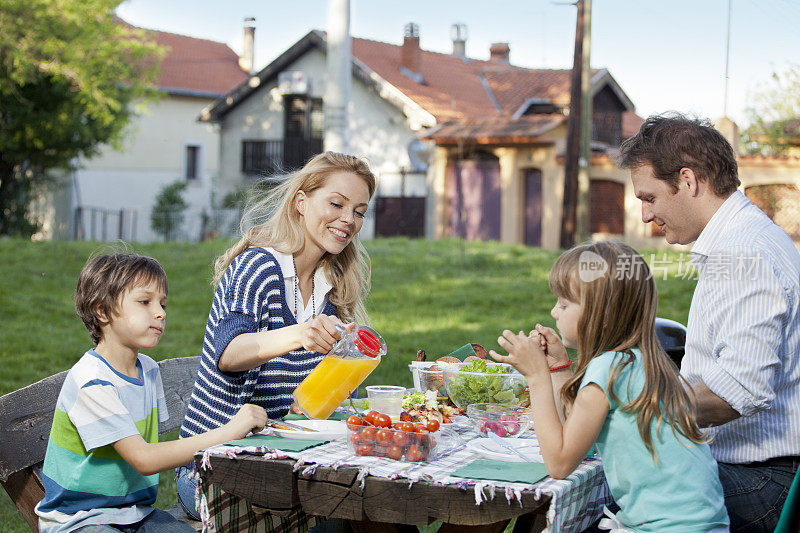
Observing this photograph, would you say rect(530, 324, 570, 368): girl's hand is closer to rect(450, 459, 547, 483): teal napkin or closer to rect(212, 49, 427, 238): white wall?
rect(450, 459, 547, 483): teal napkin

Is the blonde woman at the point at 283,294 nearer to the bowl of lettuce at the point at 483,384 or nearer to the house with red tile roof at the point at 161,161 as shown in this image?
the bowl of lettuce at the point at 483,384

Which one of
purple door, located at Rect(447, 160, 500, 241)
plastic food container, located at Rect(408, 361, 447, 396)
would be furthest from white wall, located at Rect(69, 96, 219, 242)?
plastic food container, located at Rect(408, 361, 447, 396)

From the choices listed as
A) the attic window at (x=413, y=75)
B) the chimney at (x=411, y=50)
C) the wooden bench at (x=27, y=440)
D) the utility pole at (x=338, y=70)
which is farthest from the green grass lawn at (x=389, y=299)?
the chimney at (x=411, y=50)

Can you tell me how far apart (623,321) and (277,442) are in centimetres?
97

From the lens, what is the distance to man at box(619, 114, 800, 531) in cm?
247

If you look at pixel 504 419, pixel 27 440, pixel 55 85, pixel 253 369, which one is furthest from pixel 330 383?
pixel 55 85

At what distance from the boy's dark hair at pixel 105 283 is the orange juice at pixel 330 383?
55 cm

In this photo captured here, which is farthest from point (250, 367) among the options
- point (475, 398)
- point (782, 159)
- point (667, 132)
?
point (782, 159)

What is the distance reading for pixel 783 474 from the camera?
100.0 inches

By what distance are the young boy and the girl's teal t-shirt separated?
0.96 meters

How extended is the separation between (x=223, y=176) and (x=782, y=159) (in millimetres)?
17034

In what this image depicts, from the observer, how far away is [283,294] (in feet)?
10.2

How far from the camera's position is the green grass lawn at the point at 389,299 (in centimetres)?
801

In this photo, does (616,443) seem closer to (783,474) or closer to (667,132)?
(783,474)
